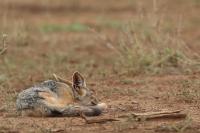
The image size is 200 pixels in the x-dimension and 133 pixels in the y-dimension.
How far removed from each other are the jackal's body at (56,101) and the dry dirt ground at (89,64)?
0.29 ft

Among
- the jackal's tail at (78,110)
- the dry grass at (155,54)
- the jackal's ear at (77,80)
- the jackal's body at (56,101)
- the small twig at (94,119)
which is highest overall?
the dry grass at (155,54)

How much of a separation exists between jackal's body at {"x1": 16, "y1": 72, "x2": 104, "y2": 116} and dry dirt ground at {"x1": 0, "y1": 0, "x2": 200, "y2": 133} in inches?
3.5

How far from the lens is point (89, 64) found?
37.0 feet

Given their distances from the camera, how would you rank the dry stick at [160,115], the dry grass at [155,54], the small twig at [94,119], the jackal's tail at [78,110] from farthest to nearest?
the dry grass at [155,54] < the jackal's tail at [78,110] < the dry stick at [160,115] < the small twig at [94,119]

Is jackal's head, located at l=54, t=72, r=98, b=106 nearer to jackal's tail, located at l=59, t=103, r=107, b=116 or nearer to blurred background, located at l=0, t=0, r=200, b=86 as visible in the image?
jackal's tail, located at l=59, t=103, r=107, b=116

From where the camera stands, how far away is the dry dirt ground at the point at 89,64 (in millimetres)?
6531

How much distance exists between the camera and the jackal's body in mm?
6727

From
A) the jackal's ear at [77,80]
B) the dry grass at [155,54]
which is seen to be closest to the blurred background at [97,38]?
the dry grass at [155,54]

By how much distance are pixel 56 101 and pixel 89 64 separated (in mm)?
4482

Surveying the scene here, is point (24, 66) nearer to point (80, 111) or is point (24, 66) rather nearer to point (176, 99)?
point (176, 99)

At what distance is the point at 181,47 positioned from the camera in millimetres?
9961

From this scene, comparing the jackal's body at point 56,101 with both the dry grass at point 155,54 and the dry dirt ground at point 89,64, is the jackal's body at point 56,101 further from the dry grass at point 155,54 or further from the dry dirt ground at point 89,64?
the dry grass at point 155,54

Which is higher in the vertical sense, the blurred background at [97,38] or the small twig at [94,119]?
the blurred background at [97,38]

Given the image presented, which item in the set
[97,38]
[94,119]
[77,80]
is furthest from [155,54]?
[97,38]
